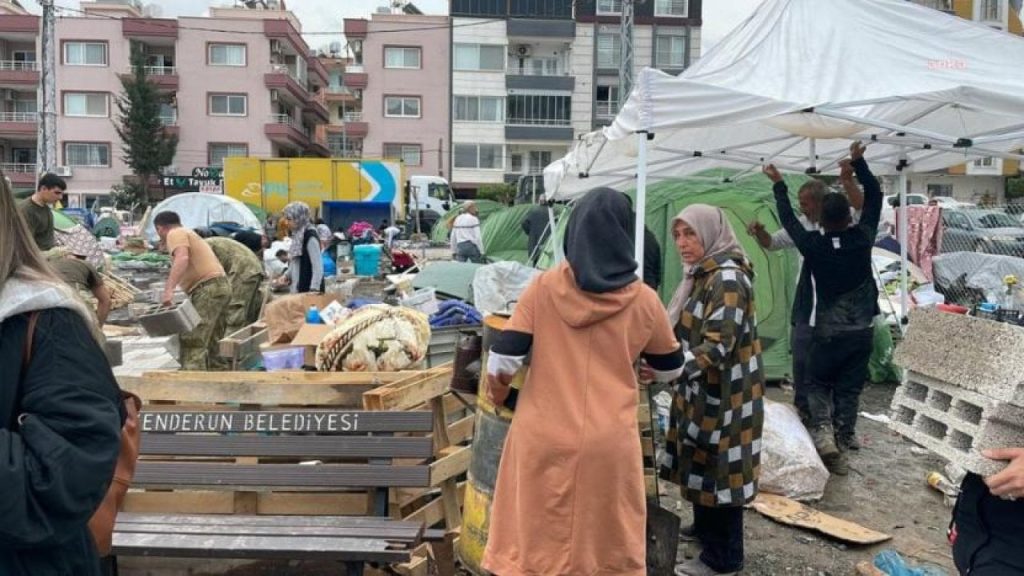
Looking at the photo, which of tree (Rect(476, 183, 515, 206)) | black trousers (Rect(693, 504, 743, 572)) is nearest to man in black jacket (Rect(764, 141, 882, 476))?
black trousers (Rect(693, 504, 743, 572))

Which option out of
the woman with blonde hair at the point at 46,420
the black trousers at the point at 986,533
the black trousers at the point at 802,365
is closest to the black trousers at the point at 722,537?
the black trousers at the point at 986,533

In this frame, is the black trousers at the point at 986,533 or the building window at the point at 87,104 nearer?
the black trousers at the point at 986,533

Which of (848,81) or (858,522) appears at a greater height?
(848,81)

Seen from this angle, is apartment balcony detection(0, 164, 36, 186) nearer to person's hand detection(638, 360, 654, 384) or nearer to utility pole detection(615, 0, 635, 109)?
utility pole detection(615, 0, 635, 109)

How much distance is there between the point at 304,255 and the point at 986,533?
25.0 ft

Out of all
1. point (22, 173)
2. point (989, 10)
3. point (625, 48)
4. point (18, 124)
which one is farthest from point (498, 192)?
point (989, 10)

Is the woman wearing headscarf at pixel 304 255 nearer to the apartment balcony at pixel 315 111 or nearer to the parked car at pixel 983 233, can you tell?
the parked car at pixel 983 233

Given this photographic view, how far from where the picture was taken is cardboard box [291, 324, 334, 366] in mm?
4875

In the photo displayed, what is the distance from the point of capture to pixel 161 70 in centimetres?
4612

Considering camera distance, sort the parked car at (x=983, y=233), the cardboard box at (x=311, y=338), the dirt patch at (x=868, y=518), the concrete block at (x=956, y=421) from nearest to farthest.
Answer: the concrete block at (x=956, y=421) < the dirt patch at (x=868, y=518) < the cardboard box at (x=311, y=338) < the parked car at (x=983, y=233)

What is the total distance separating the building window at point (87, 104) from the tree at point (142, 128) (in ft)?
6.01

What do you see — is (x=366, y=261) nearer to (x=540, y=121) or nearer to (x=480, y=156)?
(x=480, y=156)

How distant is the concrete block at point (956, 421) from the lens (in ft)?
6.12

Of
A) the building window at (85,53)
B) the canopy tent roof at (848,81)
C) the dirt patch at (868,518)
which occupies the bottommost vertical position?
the dirt patch at (868,518)
